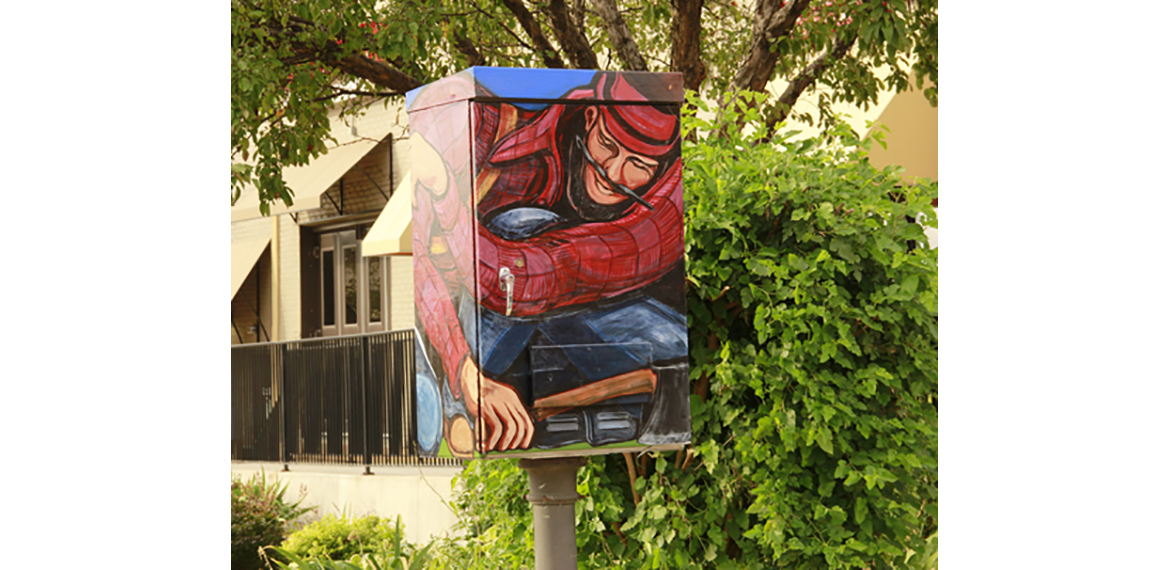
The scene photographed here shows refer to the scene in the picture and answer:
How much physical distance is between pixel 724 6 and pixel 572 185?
24.3ft

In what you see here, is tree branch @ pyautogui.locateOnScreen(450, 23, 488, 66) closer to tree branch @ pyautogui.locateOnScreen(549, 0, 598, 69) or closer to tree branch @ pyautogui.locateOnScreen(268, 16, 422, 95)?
tree branch @ pyautogui.locateOnScreen(268, 16, 422, 95)

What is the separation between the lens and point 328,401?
1116 centimetres

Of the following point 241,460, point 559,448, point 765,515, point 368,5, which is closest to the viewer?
point 559,448

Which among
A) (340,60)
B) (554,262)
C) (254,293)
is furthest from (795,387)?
(254,293)

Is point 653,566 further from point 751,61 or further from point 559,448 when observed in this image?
point 751,61

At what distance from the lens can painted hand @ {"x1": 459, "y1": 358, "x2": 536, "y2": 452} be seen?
3111 mm

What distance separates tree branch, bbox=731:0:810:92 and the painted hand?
189 inches

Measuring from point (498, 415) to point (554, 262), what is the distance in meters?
0.49

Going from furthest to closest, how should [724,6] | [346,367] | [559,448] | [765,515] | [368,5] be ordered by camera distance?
1. [346,367]
2. [724,6]
3. [368,5]
4. [765,515]
5. [559,448]

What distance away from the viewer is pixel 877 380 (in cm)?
390

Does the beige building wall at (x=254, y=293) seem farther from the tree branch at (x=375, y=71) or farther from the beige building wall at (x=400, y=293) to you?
the tree branch at (x=375, y=71)

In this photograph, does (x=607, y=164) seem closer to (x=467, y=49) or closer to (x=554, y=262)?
(x=554, y=262)

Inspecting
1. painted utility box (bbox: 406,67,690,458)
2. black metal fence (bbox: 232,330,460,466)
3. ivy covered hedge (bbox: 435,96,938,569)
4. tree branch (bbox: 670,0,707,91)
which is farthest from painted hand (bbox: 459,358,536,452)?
black metal fence (bbox: 232,330,460,466)

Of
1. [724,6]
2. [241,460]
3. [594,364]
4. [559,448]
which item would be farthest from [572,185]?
[241,460]
